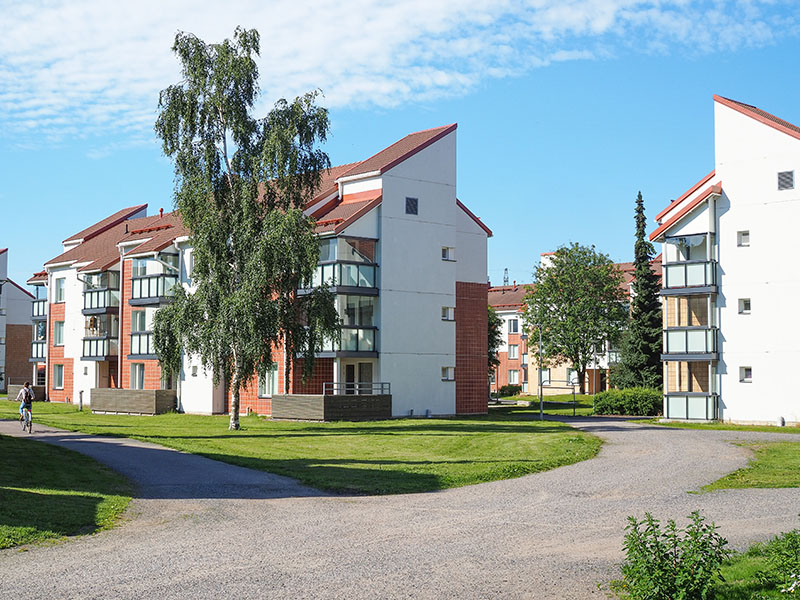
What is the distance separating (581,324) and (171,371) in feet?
128

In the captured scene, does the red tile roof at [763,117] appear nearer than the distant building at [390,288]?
Yes

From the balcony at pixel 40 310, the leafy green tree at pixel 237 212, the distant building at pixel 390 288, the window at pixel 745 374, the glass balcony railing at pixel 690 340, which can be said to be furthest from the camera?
the balcony at pixel 40 310

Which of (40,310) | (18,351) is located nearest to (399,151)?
(40,310)

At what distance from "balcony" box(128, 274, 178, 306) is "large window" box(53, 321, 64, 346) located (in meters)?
13.0

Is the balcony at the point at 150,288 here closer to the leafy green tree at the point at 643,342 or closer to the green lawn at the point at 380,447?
the green lawn at the point at 380,447

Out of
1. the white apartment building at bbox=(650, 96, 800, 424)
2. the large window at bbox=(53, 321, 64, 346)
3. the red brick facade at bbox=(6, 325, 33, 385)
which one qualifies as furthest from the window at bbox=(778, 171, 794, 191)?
the red brick facade at bbox=(6, 325, 33, 385)

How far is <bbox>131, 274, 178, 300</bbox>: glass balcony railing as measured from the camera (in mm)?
53156

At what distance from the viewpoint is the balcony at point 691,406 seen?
41219mm

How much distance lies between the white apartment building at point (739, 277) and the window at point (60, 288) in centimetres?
4286

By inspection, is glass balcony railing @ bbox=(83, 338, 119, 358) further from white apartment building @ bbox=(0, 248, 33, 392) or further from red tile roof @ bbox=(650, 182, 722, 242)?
red tile roof @ bbox=(650, 182, 722, 242)

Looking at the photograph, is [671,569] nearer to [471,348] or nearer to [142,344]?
[471,348]

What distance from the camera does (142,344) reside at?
54.7 m

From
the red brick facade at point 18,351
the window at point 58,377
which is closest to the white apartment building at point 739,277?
the window at point 58,377

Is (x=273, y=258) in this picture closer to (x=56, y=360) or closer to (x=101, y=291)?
(x=101, y=291)
